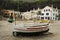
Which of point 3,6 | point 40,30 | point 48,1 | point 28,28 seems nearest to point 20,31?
point 28,28

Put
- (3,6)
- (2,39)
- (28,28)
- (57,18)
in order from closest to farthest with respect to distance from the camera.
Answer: (2,39)
(28,28)
(57,18)
(3,6)

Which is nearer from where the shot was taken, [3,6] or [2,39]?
[2,39]

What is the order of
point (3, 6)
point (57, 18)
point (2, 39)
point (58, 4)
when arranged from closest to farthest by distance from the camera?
point (2, 39)
point (57, 18)
point (3, 6)
point (58, 4)

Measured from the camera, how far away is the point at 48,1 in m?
73.2

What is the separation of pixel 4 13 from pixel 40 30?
43901mm

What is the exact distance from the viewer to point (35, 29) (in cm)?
1905

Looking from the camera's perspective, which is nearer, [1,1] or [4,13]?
[4,13]

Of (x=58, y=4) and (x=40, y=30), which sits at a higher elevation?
(x=58, y=4)

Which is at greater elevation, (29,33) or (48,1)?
(48,1)

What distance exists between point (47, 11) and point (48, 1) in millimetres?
14113

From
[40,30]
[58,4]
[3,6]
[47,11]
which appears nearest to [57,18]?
[47,11]

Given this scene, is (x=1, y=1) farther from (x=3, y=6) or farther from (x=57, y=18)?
(x=57, y=18)

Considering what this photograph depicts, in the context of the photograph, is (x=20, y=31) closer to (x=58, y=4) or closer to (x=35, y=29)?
(x=35, y=29)

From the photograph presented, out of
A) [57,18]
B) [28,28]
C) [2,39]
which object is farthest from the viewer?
[57,18]
